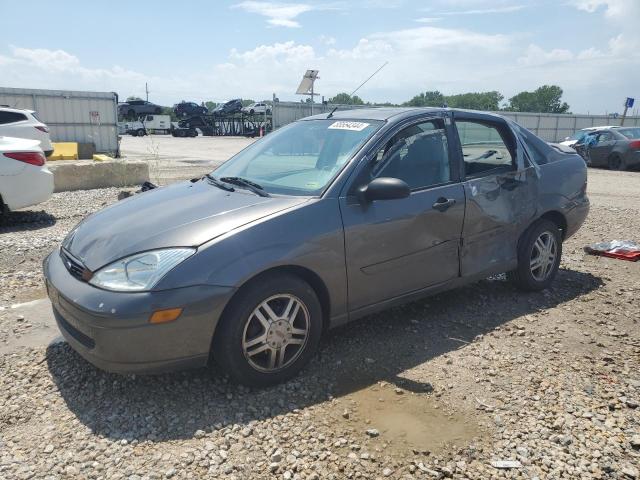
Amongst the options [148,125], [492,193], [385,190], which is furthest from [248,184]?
[148,125]

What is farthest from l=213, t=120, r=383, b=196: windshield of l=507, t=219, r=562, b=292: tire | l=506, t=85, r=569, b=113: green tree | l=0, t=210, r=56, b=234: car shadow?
l=506, t=85, r=569, b=113: green tree

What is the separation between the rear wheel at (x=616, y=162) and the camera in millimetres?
17453

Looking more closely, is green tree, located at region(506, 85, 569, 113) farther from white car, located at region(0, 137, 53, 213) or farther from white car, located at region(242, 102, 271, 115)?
white car, located at region(0, 137, 53, 213)

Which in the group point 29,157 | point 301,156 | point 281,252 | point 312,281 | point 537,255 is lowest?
point 537,255

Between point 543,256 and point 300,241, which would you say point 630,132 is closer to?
point 543,256

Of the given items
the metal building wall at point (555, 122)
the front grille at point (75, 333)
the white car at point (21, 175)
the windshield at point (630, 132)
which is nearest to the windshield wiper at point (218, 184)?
the front grille at point (75, 333)

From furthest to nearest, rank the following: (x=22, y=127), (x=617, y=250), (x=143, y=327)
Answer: (x=22, y=127) < (x=617, y=250) < (x=143, y=327)

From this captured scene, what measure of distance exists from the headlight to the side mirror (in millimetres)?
1178

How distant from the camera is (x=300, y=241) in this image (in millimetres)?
→ 3166

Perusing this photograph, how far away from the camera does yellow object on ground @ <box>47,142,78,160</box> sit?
654 inches

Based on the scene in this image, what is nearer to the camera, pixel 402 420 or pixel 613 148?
→ pixel 402 420

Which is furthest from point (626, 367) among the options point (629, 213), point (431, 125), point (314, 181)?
point (629, 213)

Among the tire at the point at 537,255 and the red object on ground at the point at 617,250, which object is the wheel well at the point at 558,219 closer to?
the tire at the point at 537,255

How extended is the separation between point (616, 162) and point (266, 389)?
17990mm
